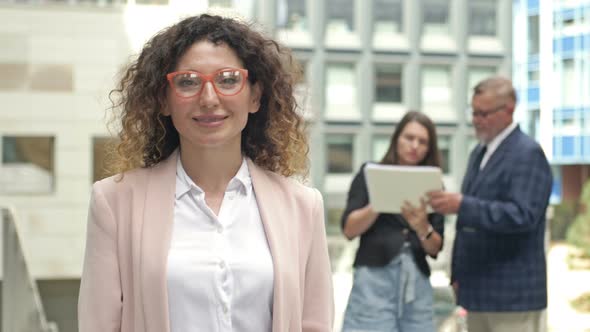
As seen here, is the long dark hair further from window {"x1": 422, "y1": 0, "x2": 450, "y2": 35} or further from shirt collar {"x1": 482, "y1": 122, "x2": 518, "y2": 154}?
window {"x1": 422, "y1": 0, "x2": 450, "y2": 35}

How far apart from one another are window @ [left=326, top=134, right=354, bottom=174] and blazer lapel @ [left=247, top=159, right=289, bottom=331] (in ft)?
10.00

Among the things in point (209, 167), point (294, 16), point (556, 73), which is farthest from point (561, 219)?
point (209, 167)

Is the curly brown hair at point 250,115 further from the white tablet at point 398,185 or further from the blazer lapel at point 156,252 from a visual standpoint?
the white tablet at point 398,185

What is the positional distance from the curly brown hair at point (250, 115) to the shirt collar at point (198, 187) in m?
0.04

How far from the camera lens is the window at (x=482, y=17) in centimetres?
433

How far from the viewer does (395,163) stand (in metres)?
2.64

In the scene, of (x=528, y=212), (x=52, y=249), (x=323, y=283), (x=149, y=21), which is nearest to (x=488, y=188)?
(x=528, y=212)

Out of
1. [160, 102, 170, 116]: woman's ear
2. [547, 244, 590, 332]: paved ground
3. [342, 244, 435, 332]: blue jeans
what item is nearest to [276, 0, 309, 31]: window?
[342, 244, 435, 332]: blue jeans

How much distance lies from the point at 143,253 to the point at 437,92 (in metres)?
3.40

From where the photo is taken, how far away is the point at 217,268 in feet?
3.81

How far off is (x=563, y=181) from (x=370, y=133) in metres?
5.43

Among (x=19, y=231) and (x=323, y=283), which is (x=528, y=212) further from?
(x=19, y=231)

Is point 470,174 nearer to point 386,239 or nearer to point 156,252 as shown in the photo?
point 386,239

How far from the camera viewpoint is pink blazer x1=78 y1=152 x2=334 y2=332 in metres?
1.15
